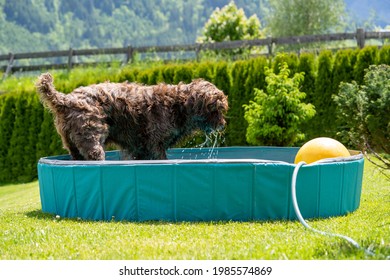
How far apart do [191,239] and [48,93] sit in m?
3.56

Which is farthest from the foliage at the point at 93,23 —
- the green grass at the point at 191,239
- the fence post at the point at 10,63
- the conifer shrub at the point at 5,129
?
the green grass at the point at 191,239

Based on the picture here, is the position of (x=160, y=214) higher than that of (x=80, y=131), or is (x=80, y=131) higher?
(x=80, y=131)

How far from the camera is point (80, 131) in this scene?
28.8 feet

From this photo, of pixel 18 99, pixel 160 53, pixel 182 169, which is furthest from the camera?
pixel 160 53

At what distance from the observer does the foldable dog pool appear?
7.84 metres

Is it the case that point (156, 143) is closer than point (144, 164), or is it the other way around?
point (144, 164)

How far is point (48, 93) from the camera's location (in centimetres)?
878

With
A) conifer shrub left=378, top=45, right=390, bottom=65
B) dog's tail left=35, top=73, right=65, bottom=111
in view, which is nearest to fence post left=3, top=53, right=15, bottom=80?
conifer shrub left=378, top=45, right=390, bottom=65

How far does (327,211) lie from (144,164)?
2.61 m

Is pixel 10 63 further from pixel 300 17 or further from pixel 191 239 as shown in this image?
pixel 191 239

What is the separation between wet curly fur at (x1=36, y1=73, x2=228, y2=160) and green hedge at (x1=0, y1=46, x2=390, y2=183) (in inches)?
354

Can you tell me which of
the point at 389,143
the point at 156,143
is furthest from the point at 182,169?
the point at 389,143
